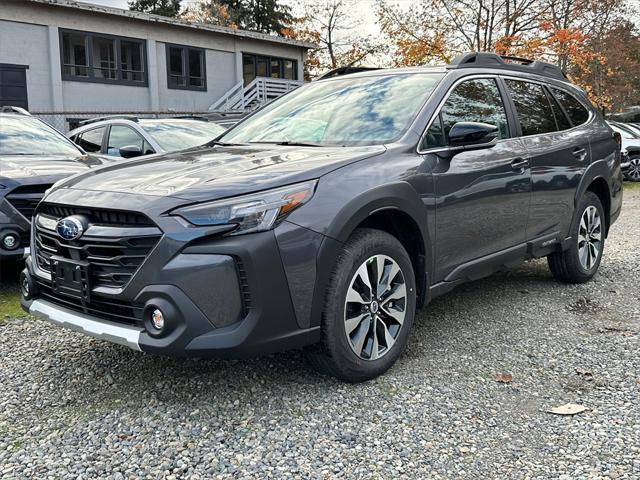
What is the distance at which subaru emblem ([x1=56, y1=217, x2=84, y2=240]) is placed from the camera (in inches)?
115

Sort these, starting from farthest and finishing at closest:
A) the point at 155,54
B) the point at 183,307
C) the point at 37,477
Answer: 1. the point at 155,54
2. the point at 183,307
3. the point at 37,477

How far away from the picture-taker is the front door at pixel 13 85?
57.8ft

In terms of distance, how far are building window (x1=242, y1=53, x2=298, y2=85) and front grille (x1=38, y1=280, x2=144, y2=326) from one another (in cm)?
2253

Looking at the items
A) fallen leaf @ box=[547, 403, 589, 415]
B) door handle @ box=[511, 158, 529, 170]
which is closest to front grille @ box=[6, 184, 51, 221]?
door handle @ box=[511, 158, 529, 170]

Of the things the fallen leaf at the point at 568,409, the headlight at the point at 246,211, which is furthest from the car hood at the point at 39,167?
the fallen leaf at the point at 568,409

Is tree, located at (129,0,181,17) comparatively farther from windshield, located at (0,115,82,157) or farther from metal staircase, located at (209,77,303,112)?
windshield, located at (0,115,82,157)

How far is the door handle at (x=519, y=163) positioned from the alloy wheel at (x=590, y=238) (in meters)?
1.15

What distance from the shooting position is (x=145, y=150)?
7473 millimetres

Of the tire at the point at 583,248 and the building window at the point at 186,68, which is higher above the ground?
the building window at the point at 186,68

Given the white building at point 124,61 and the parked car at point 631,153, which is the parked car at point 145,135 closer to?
the white building at point 124,61

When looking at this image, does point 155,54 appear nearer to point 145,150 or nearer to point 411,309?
point 145,150

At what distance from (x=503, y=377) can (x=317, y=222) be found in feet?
4.67

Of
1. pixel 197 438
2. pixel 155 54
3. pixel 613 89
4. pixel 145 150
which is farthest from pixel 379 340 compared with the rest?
pixel 613 89

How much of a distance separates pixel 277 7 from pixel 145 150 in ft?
110
